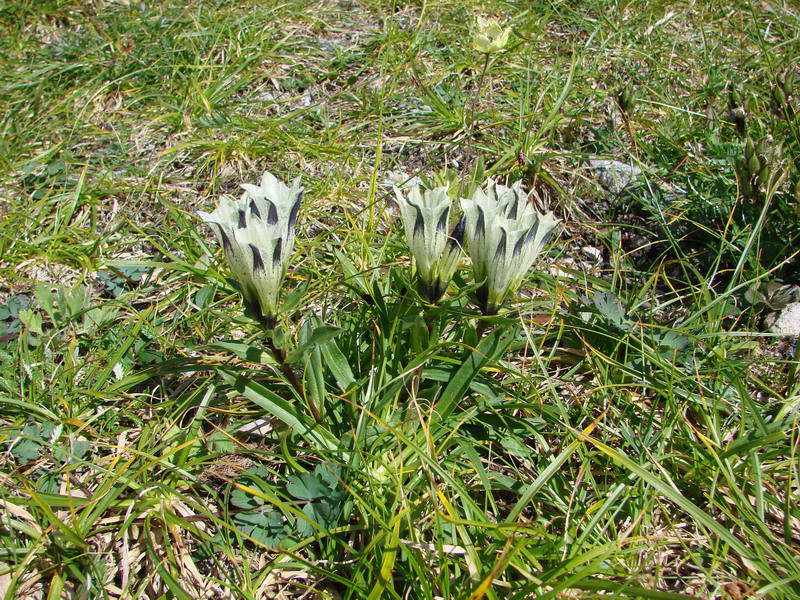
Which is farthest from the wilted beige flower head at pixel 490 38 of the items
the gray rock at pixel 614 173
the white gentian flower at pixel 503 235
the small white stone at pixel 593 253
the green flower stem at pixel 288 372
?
the green flower stem at pixel 288 372

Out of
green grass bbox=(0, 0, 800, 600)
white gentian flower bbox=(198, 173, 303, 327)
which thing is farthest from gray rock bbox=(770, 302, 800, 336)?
white gentian flower bbox=(198, 173, 303, 327)

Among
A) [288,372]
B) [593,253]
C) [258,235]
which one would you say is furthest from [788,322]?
[258,235]

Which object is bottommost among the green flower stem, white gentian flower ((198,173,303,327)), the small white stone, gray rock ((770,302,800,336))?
gray rock ((770,302,800,336))

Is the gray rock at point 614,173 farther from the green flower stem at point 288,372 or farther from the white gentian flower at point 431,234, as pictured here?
the green flower stem at point 288,372

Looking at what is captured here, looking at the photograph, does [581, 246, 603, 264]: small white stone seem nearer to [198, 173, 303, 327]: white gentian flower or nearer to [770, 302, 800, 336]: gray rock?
[770, 302, 800, 336]: gray rock

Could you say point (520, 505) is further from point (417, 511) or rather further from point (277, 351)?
point (277, 351)

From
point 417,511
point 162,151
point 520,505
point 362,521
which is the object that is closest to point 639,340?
point 520,505

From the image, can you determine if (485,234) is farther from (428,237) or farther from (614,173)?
(614,173)

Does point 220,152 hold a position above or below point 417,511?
above
